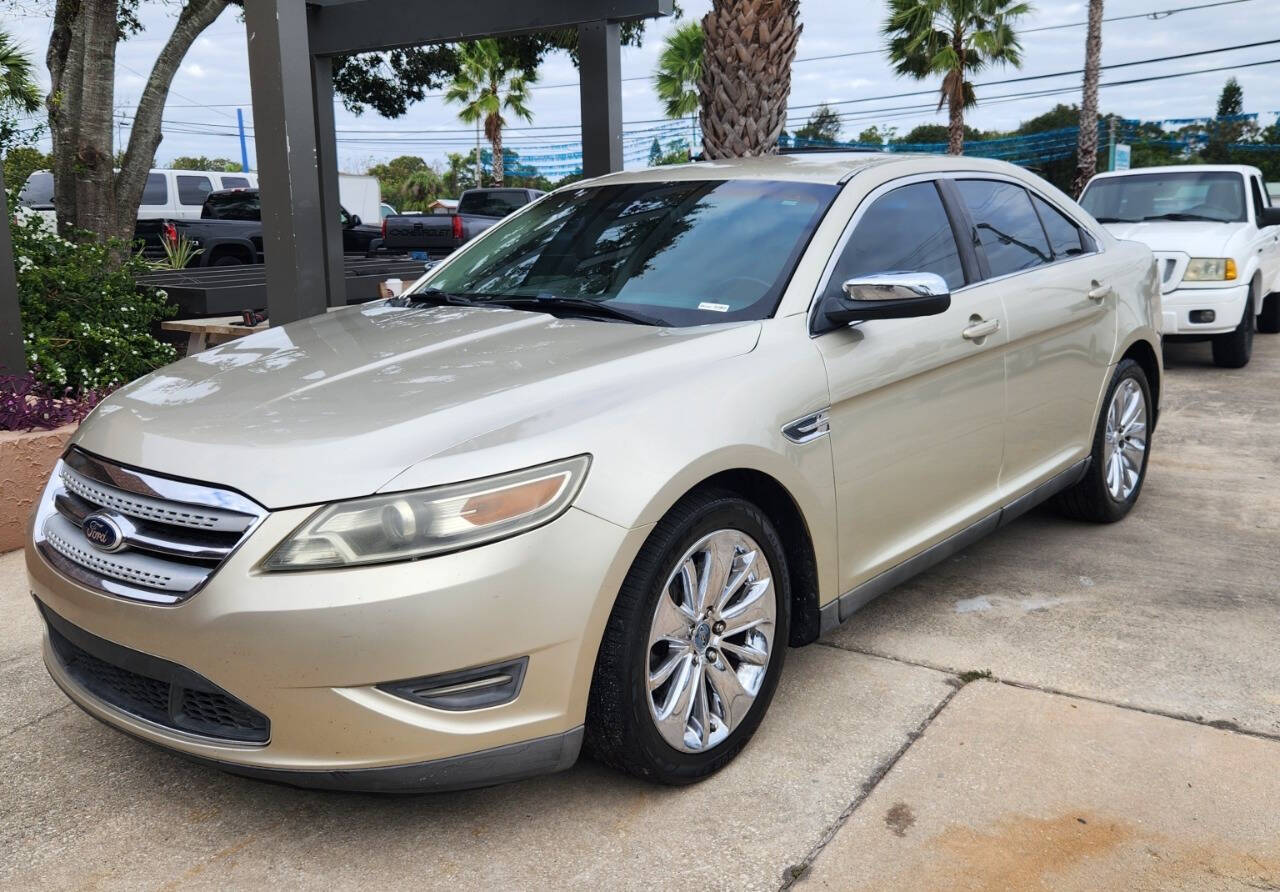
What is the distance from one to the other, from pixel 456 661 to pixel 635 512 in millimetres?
525

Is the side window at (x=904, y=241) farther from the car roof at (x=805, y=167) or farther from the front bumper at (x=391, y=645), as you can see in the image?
the front bumper at (x=391, y=645)

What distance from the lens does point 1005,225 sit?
445cm

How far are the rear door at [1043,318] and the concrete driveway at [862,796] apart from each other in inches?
27.7

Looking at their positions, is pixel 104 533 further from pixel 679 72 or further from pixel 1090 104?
pixel 679 72

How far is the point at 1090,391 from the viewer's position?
15.5 feet

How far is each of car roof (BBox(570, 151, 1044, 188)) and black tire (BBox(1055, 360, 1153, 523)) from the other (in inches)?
47.2

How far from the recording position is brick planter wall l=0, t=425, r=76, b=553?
5051 millimetres

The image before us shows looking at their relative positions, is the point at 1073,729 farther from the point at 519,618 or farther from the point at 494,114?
the point at 494,114

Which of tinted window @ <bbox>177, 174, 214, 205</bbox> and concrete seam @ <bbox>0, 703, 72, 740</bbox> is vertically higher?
tinted window @ <bbox>177, 174, 214, 205</bbox>

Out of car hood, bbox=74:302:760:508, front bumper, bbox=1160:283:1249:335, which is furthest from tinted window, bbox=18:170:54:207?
car hood, bbox=74:302:760:508

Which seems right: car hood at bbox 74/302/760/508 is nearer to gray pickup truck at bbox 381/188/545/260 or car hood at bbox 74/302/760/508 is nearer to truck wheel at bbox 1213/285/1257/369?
truck wheel at bbox 1213/285/1257/369

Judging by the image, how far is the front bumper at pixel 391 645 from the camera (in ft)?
7.80

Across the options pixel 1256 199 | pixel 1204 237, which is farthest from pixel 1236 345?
pixel 1256 199

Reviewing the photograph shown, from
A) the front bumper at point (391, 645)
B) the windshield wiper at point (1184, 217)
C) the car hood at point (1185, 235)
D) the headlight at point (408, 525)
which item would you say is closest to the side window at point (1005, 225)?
the front bumper at point (391, 645)
